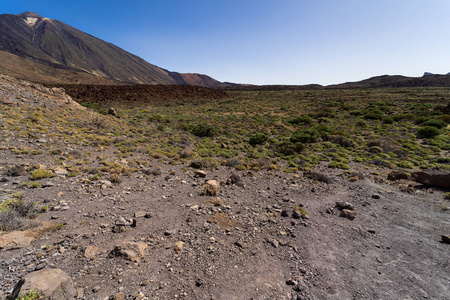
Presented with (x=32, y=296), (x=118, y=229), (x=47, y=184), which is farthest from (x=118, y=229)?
(x=47, y=184)

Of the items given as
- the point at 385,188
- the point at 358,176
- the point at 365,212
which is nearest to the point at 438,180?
the point at 385,188

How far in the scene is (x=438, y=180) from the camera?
9.27m

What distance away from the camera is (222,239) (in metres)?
5.16

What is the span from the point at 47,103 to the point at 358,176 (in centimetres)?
2533

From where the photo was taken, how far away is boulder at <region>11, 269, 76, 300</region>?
283 centimetres

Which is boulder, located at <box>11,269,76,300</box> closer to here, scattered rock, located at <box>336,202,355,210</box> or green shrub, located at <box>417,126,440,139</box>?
scattered rock, located at <box>336,202,355,210</box>

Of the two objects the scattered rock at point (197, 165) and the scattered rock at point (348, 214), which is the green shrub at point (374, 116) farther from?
the scattered rock at point (197, 165)

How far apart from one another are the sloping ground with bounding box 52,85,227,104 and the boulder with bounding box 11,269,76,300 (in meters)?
38.3

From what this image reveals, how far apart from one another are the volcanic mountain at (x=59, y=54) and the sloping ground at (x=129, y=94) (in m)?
64.4

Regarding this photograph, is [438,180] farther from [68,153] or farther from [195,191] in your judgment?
[68,153]

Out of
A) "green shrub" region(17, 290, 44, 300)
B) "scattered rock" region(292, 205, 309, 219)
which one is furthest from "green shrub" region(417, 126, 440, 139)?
"green shrub" region(17, 290, 44, 300)

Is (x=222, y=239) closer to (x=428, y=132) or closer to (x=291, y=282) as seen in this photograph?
(x=291, y=282)

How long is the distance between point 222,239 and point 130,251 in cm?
236

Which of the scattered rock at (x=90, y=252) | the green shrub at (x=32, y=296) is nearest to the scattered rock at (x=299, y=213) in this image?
the scattered rock at (x=90, y=252)
